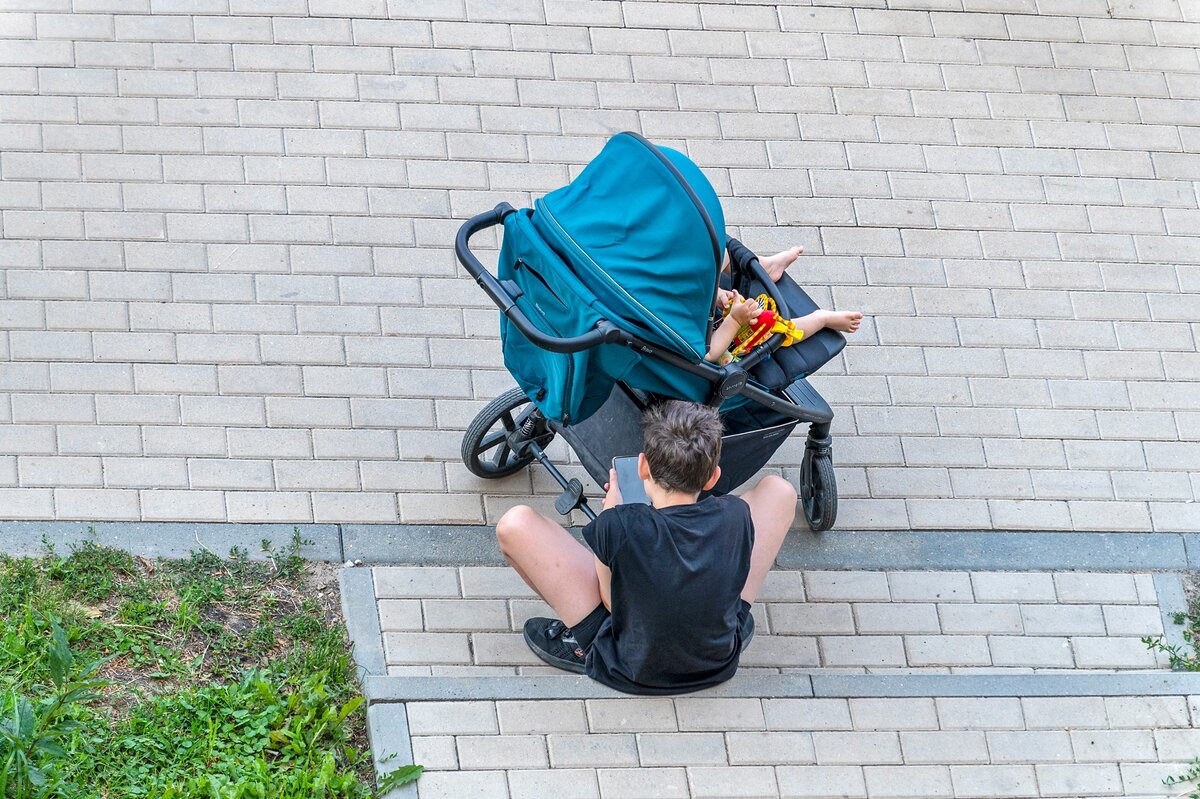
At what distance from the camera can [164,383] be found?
5.94m

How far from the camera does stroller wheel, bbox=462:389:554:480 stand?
18.4ft

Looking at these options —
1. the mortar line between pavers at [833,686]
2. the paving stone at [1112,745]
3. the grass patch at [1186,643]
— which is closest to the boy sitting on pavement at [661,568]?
the mortar line between pavers at [833,686]

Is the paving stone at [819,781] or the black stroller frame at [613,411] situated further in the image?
the paving stone at [819,781]

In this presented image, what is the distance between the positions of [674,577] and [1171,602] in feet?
8.48

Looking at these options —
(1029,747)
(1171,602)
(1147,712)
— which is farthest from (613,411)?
(1171,602)

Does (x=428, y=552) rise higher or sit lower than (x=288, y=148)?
lower

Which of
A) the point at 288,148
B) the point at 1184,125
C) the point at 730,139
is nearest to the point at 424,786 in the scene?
the point at 288,148

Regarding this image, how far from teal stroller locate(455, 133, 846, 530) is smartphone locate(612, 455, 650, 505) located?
14 cm

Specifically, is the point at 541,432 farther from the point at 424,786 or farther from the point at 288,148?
the point at 288,148

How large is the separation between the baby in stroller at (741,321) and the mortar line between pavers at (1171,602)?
187 centimetres

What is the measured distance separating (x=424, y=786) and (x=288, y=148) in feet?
11.0

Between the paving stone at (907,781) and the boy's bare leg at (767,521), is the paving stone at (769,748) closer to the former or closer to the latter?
the paving stone at (907,781)

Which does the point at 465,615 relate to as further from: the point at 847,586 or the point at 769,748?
the point at 847,586

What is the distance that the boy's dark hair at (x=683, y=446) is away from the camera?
4.69 m
